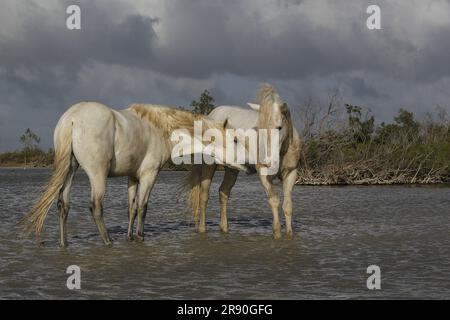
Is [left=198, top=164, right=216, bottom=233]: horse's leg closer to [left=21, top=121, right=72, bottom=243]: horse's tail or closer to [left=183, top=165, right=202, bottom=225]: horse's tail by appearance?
[left=183, top=165, right=202, bottom=225]: horse's tail

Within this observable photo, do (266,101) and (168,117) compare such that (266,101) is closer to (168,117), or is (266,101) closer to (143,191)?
(168,117)

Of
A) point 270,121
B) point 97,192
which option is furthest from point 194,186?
point 97,192

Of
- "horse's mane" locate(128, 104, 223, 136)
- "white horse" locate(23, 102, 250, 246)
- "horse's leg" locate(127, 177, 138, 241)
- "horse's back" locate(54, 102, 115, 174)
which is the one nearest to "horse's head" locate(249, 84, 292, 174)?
"white horse" locate(23, 102, 250, 246)

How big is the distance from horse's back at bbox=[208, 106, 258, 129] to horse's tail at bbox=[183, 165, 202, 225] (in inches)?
34.3

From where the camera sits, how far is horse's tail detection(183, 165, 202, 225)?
9758 millimetres

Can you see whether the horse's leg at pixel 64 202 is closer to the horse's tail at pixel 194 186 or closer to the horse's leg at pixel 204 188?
the horse's tail at pixel 194 186

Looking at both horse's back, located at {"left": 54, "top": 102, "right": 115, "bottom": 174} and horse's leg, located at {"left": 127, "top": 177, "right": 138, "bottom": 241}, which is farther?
horse's leg, located at {"left": 127, "top": 177, "right": 138, "bottom": 241}

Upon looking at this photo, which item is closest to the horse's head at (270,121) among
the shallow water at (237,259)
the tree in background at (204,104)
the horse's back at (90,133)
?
the shallow water at (237,259)

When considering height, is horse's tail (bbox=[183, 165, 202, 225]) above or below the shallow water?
above

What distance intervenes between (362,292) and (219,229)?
5062 millimetres

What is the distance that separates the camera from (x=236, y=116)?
31.3ft

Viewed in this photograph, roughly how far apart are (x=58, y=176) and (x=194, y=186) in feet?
8.76

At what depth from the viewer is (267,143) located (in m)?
8.38

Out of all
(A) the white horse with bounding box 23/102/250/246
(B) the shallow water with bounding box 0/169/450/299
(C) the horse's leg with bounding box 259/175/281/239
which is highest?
(A) the white horse with bounding box 23/102/250/246
